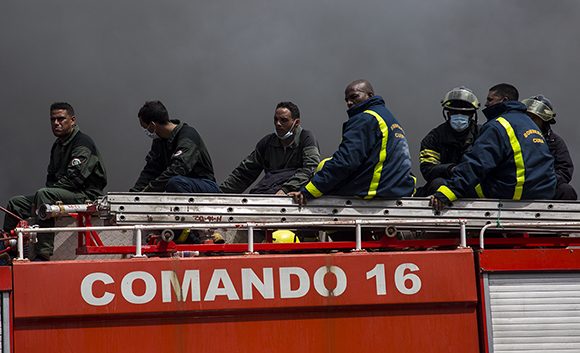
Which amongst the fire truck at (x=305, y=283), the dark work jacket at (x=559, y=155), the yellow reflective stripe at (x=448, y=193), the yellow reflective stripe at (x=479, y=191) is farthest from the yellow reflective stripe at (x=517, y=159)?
the dark work jacket at (x=559, y=155)

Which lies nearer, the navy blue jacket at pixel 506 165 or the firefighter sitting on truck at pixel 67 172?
the navy blue jacket at pixel 506 165

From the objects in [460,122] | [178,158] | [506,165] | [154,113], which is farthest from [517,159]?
[154,113]

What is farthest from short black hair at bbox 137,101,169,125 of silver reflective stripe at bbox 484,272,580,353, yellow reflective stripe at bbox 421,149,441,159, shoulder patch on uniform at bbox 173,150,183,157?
silver reflective stripe at bbox 484,272,580,353

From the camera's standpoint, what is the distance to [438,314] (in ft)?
25.0

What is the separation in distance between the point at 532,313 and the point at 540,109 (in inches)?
93.4

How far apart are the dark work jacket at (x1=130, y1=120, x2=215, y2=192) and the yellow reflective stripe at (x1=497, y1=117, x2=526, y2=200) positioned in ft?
8.53

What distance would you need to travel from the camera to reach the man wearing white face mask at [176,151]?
8977 millimetres

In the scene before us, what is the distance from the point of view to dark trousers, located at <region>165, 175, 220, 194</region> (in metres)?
8.66

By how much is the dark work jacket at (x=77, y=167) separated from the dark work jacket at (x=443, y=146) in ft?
9.60

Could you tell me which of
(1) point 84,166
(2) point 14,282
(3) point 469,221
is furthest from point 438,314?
(1) point 84,166

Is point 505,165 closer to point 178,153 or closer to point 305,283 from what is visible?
point 305,283

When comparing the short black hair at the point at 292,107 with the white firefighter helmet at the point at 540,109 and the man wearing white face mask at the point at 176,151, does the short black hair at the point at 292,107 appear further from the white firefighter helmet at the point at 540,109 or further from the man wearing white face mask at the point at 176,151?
the white firefighter helmet at the point at 540,109

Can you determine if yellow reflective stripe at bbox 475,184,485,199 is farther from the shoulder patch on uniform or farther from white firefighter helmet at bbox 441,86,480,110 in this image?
the shoulder patch on uniform

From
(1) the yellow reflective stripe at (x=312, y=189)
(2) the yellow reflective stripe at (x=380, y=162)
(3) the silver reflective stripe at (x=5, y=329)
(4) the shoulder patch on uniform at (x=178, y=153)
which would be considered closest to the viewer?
(3) the silver reflective stripe at (x=5, y=329)
